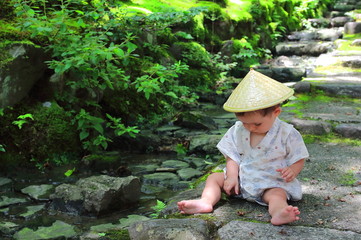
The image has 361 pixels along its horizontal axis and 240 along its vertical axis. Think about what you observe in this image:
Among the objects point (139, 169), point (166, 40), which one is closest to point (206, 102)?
point (166, 40)

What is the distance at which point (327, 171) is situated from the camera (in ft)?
9.91

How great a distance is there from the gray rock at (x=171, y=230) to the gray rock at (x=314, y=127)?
2.28m

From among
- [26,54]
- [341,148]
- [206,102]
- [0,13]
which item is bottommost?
[206,102]

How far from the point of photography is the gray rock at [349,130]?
3924 millimetres

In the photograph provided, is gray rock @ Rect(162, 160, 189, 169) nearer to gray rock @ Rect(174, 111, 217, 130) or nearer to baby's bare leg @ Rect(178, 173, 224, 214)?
gray rock @ Rect(174, 111, 217, 130)

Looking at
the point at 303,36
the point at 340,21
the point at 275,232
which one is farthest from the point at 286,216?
the point at 340,21

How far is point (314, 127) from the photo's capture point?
409cm

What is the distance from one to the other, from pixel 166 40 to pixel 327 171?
17.9 ft

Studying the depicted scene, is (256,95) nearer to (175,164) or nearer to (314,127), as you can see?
(314,127)

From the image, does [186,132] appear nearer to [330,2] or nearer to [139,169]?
[139,169]

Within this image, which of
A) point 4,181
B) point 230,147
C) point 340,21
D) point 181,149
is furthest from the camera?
point 340,21

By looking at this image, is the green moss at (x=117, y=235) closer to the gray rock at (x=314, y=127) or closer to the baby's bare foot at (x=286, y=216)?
the baby's bare foot at (x=286, y=216)

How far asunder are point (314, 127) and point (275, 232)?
2274 millimetres

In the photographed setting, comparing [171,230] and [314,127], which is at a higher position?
[171,230]
